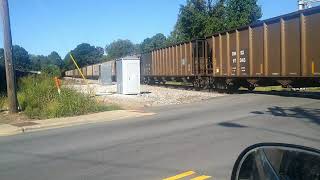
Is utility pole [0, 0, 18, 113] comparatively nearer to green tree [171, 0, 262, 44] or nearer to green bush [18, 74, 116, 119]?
green bush [18, 74, 116, 119]

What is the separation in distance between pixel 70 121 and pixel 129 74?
12486mm

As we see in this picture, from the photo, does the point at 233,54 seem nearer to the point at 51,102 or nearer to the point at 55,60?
the point at 51,102

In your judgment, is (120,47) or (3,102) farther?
(120,47)

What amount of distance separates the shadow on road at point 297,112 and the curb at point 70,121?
4.66 m

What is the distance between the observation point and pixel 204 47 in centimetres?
3194

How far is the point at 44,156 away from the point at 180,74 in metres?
27.5

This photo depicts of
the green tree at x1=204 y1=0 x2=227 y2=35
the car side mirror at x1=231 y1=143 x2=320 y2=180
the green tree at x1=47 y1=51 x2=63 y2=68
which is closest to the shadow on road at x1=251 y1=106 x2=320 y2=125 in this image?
the car side mirror at x1=231 y1=143 x2=320 y2=180

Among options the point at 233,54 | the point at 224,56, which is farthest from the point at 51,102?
the point at 224,56

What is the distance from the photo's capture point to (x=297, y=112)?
16.0 metres

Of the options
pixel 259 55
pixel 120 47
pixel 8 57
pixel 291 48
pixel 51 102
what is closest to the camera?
pixel 8 57

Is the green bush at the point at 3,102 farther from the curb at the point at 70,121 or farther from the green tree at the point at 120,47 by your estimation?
the green tree at the point at 120,47

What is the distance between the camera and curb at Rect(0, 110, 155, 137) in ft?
47.9

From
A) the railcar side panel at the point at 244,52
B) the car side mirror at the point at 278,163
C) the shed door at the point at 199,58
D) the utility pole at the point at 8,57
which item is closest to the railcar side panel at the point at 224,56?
the railcar side panel at the point at 244,52

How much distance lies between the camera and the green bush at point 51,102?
1817 cm
